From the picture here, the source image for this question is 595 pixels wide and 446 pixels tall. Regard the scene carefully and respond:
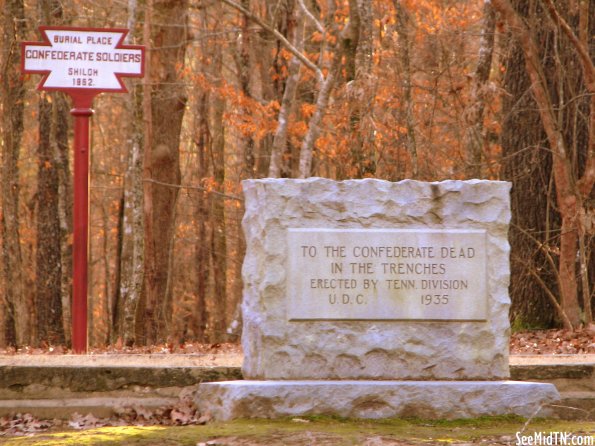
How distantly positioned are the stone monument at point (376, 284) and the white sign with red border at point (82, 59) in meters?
3.13

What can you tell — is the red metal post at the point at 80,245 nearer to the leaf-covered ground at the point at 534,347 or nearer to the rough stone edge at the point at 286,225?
the leaf-covered ground at the point at 534,347

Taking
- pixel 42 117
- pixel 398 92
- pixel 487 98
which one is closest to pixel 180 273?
pixel 42 117

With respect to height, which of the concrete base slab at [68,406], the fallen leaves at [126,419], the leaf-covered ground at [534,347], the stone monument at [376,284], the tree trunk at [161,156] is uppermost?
the tree trunk at [161,156]

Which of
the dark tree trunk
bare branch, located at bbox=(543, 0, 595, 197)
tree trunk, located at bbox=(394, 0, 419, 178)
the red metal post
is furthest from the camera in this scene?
tree trunk, located at bbox=(394, 0, 419, 178)

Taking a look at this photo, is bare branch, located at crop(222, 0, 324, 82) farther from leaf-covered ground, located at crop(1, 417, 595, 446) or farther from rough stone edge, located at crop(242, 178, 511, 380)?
leaf-covered ground, located at crop(1, 417, 595, 446)

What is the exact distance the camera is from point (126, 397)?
8.31 m

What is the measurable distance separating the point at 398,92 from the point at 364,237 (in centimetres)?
1259

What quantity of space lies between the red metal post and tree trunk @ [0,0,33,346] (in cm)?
991

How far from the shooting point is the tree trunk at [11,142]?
1956 cm

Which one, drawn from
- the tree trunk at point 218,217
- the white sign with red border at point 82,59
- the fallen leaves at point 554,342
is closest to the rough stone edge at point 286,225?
Result: the white sign with red border at point 82,59

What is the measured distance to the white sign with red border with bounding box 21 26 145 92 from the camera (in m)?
10.5

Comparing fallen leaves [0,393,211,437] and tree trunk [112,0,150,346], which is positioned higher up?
tree trunk [112,0,150,346]

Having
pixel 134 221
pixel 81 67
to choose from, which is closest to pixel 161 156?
pixel 134 221

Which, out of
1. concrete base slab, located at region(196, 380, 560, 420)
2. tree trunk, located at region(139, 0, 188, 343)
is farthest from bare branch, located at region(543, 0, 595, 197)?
tree trunk, located at region(139, 0, 188, 343)
